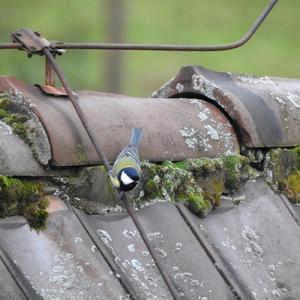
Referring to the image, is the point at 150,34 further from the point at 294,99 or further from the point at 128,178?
the point at 128,178

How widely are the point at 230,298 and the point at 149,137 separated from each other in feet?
1.46

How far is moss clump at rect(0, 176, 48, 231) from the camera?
7.36 feet

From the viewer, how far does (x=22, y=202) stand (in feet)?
7.47

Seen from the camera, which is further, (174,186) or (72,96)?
(174,186)

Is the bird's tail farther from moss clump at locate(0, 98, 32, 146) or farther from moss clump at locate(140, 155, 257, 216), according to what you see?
moss clump at locate(0, 98, 32, 146)

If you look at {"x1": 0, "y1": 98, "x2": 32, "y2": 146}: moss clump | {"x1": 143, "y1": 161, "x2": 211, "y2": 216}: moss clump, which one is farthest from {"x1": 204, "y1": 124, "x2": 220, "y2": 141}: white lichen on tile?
{"x1": 0, "y1": 98, "x2": 32, "y2": 146}: moss clump

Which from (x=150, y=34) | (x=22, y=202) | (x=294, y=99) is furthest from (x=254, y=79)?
(x=150, y=34)

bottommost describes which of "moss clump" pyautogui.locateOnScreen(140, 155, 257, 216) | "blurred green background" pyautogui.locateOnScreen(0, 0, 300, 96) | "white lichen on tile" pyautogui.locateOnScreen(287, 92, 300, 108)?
"blurred green background" pyautogui.locateOnScreen(0, 0, 300, 96)

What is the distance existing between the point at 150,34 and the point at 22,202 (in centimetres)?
1277

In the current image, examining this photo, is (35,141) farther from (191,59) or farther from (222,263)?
(191,59)

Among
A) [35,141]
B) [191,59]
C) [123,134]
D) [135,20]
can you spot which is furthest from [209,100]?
[135,20]

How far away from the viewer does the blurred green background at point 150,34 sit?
11305 mm

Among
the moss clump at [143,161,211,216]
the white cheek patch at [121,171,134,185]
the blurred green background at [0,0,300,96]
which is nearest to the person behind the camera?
the white cheek patch at [121,171,134,185]

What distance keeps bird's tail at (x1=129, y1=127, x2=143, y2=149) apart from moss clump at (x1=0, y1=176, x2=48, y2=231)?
263 mm
